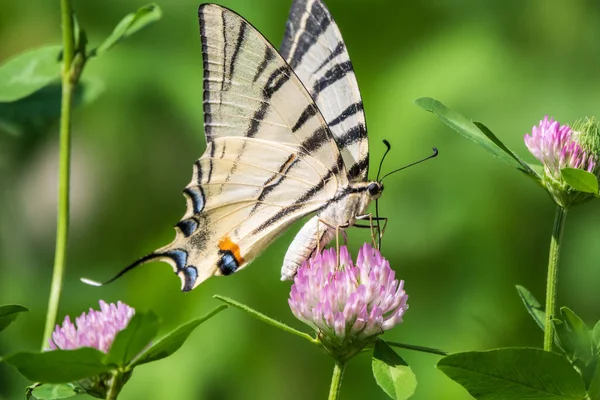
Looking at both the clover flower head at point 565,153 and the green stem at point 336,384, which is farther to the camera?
the clover flower head at point 565,153

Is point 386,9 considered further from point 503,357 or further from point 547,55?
point 503,357

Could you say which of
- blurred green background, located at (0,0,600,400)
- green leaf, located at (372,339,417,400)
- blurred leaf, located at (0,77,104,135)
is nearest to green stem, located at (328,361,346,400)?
green leaf, located at (372,339,417,400)

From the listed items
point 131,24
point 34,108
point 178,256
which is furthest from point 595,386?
point 34,108

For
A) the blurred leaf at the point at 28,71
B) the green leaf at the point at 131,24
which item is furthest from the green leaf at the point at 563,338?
the blurred leaf at the point at 28,71

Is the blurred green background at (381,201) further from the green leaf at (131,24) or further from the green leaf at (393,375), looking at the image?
the green leaf at (393,375)

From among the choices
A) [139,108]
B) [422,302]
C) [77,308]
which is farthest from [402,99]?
[77,308]

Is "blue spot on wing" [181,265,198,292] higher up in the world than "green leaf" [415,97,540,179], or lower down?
lower down

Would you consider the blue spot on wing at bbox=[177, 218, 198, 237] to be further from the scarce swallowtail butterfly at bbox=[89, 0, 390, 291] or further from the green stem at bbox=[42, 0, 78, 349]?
the green stem at bbox=[42, 0, 78, 349]
